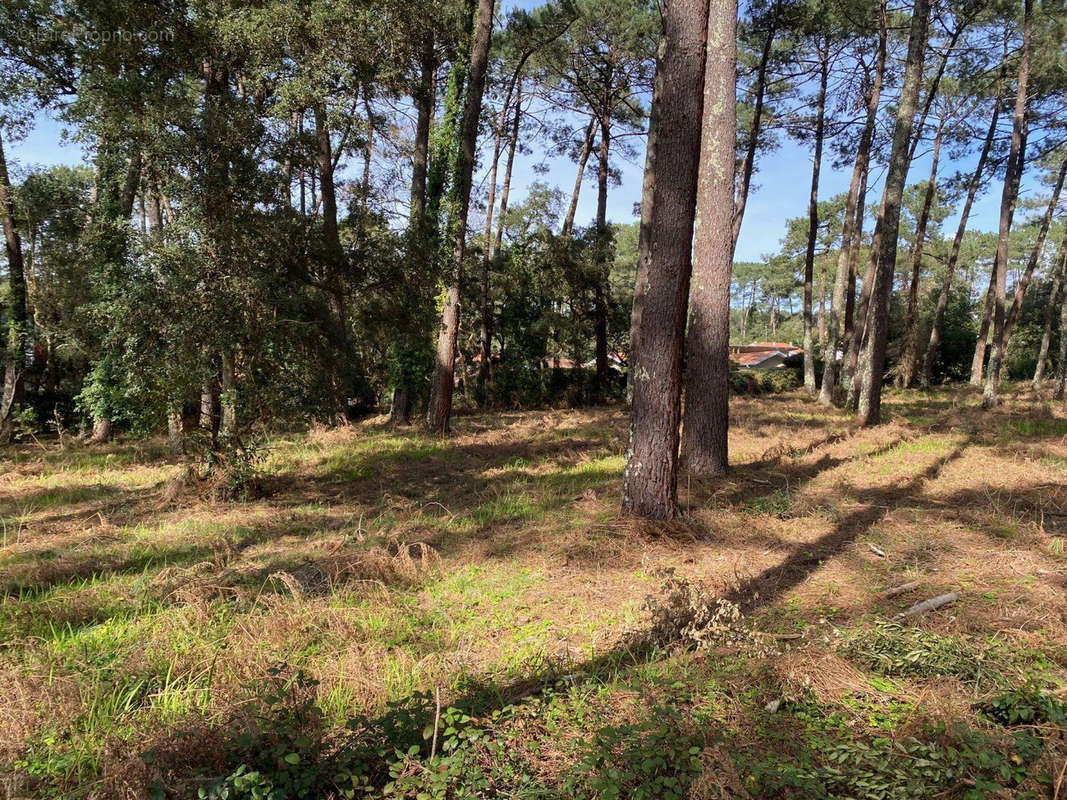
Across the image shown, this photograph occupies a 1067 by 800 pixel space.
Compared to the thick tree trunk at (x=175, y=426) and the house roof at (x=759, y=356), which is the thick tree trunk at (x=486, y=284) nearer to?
the thick tree trunk at (x=175, y=426)

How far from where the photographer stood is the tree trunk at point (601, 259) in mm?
18469

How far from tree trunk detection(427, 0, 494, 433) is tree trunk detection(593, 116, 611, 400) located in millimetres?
7392

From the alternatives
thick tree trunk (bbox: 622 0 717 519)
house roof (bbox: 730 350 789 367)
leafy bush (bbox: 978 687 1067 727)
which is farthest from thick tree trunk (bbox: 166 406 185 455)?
house roof (bbox: 730 350 789 367)

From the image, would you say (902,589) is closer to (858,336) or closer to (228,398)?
(228,398)

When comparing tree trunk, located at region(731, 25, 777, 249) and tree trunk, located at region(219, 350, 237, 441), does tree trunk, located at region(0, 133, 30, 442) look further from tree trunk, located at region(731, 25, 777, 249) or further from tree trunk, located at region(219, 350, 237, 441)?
tree trunk, located at region(731, 25, 777, 249)

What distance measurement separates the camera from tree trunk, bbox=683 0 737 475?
670 centimetres

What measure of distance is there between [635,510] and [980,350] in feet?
66.2

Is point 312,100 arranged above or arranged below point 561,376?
above

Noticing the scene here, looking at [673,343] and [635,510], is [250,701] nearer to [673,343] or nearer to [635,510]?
[635,510]

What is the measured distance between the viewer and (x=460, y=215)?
11.9 metres

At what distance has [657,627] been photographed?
3477mm

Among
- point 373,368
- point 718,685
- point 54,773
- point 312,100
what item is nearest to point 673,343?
point 718,685

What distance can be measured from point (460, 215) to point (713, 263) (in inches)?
256

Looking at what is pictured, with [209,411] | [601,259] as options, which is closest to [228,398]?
[209,411]
